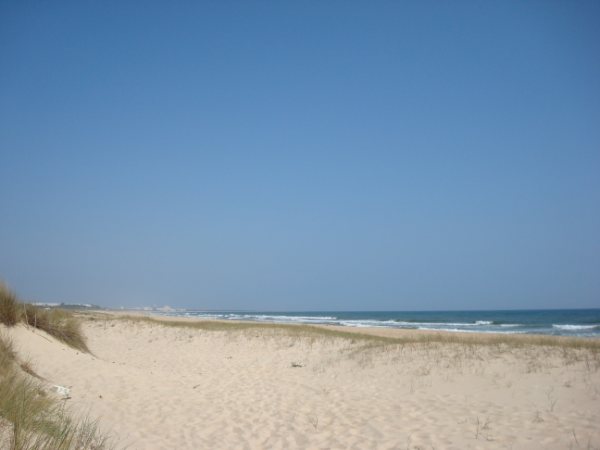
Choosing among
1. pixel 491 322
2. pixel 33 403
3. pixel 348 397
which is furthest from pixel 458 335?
pixel 491 322

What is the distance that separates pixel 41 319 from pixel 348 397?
893cm

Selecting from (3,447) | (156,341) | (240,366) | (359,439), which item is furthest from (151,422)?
(156,341)

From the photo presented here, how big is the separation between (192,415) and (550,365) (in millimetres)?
8605

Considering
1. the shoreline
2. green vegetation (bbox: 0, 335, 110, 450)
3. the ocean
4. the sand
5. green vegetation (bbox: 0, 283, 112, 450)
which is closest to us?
green vegetation (bbox: 0, 335, 110, 450)

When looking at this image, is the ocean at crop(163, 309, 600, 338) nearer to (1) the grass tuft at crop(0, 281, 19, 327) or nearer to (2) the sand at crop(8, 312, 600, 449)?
(2) the sand at crop(8, 312, 600, 449)

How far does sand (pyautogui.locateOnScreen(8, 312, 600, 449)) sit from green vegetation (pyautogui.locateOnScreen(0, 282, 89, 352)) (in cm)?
53

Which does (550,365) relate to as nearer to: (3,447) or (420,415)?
(420,415)

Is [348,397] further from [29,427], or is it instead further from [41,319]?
[41,319]

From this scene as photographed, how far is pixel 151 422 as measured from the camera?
6.92 meters

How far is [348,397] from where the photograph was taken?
8.86 metres

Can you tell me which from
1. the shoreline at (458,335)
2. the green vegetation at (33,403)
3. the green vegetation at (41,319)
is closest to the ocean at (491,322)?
the shoreline at (458,335)

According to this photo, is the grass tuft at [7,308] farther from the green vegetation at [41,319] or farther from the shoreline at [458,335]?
the shoreline at [458,335]

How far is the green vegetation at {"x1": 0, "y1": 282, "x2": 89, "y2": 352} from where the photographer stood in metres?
10.1

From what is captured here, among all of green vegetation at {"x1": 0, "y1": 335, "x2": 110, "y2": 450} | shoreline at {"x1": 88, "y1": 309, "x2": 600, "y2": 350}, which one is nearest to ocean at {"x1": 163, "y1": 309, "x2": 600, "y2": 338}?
shoreline at {"x1": 88, "y1": 309, "x2": 600, "y2": 350}
